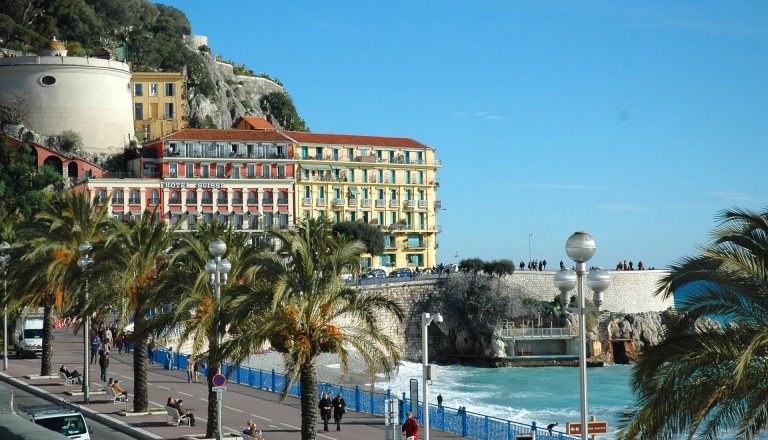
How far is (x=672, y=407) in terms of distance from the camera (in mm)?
16016

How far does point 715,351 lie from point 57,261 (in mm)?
31499

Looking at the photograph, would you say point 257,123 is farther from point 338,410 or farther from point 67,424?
point 67,424

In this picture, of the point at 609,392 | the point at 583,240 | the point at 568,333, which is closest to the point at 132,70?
the point at 568,333

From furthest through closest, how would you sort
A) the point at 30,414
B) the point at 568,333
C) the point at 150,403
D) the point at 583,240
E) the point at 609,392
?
the point at 568,333, the point at 609,392, the point at 150,403, the point at 30,414, the point at 583,240

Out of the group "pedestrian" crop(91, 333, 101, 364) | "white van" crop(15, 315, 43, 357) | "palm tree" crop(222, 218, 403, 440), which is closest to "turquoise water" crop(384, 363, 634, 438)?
"pedestrian" crop(91, 333, 101, 364)

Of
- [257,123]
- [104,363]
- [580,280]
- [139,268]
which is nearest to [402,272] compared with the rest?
[257,123]

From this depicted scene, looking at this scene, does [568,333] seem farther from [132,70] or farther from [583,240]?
[583,240]

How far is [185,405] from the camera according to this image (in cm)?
3866

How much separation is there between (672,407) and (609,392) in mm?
59894

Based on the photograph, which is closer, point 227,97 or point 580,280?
point 580,280

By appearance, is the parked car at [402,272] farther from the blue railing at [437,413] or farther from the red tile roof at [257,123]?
the blue railing at [437,413]

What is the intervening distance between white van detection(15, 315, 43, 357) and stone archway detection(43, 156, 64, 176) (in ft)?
145

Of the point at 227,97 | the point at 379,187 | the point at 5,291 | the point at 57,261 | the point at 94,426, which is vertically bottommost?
the point at 94,426

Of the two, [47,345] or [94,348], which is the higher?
[47,345]
